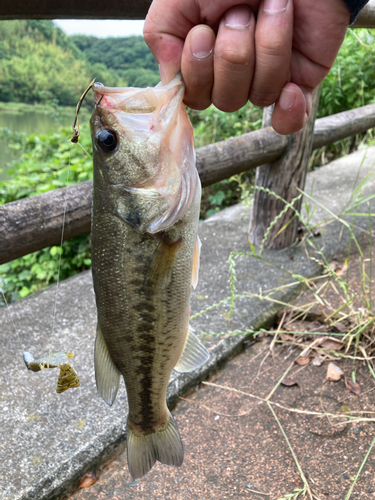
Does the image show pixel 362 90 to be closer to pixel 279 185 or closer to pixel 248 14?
pixel 279 185

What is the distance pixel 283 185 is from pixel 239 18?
7.95ft

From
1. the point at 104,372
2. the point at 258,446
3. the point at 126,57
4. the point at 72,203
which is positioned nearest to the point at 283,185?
the point at 72,203

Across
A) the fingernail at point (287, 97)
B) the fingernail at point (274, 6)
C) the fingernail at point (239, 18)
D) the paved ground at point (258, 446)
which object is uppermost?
the fingernail at point (274, 6)

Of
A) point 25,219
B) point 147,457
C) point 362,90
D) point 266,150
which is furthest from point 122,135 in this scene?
point 362,90

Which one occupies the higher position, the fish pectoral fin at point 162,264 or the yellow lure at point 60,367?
the fish pectoral fin at point 162,264

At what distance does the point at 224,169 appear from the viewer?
3.07 m

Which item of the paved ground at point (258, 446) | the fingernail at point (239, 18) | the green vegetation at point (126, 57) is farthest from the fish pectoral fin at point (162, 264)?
the green vegetation at point (126, 57)

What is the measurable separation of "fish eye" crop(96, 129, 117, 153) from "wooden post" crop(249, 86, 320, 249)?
225 centimetres

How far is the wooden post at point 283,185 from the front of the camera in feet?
10.4

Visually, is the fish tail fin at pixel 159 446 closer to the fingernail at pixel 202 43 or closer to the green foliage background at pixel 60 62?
the fingernail at pixel 202 43

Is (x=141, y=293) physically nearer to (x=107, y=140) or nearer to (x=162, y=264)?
(x=162, y=264)

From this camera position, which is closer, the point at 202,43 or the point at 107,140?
the point at 202,43

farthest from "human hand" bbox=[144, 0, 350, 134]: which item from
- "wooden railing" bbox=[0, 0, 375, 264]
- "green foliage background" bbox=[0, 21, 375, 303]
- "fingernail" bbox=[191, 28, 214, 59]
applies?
"green foliage background" bbox=[0, 21, 375, 303]

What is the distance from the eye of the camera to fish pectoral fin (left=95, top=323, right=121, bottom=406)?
119cm
